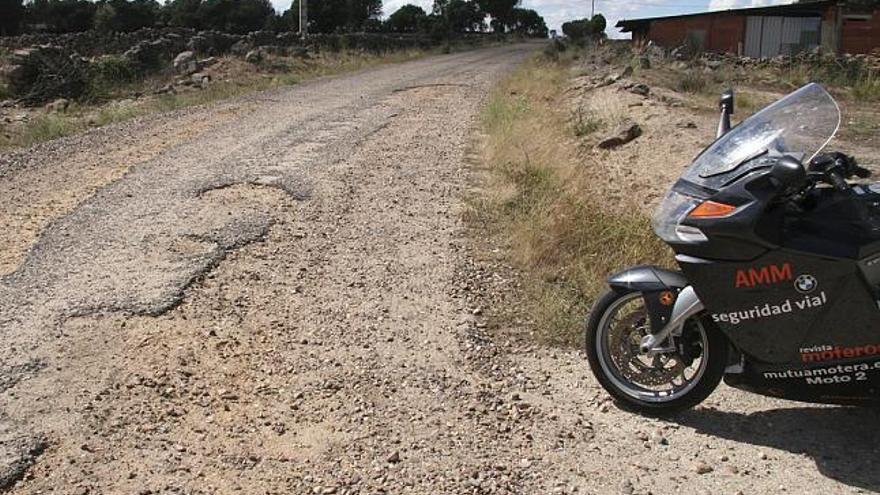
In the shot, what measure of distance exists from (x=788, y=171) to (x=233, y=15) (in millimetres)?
55665

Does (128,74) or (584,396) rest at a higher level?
(128,74)

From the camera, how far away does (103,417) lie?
3.66m

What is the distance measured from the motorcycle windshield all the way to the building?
28.9 metres

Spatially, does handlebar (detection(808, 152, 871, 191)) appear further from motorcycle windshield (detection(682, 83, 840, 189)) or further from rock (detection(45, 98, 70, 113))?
rock (detection(45, 98, 70, 113))

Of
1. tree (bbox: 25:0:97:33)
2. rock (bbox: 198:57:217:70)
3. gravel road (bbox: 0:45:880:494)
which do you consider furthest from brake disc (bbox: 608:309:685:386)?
tree (bbox: 25:0:97:33)

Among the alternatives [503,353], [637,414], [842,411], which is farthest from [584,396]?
[842,411]

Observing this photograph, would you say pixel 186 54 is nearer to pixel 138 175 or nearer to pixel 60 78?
pixel 60 78

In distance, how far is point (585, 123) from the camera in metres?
12.6

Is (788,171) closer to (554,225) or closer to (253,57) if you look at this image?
(554,225)

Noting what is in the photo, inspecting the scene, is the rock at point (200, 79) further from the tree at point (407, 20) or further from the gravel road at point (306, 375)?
the tree at point (407, 20)

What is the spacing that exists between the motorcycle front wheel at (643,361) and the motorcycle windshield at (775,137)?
650 millimetres

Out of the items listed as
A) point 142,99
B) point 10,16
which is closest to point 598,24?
point 10,16

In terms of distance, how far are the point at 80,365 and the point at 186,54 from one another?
68.2 feet

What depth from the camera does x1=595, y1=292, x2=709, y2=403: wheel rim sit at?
12.5ft
